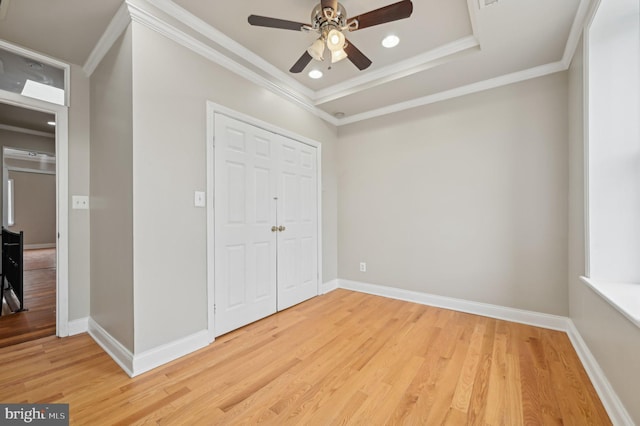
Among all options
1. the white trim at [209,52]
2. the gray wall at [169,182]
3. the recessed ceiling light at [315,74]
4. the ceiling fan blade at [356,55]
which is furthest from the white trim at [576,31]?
the gray wall at [169,182]

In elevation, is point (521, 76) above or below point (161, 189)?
above

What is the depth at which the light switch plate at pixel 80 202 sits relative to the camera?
247 cm

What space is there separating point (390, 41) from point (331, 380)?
9.30ft

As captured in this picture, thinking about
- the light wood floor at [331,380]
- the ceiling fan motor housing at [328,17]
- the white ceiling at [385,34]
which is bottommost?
the light wood floor at [331,380]

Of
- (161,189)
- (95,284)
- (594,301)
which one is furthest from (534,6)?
(95,284)

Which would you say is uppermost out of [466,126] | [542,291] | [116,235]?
[466,126]

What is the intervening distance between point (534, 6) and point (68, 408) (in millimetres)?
3994

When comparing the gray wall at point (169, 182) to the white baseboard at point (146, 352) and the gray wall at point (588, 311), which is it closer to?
the white baseboard at point (146, 352)

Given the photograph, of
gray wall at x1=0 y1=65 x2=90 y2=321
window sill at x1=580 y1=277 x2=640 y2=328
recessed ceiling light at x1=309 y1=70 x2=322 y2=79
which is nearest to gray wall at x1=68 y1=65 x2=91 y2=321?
gray wall at x1=0 y1=65 x2=90 y2=321

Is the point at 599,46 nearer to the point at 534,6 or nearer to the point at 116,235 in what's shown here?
the point at 534,6

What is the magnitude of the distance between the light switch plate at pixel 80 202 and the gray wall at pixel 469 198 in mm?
3063

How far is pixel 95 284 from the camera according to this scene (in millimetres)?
2430

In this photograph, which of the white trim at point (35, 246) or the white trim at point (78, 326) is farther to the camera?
the white trim at point (35, 246)

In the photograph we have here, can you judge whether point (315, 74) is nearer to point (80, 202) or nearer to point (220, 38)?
point (220, 38)
